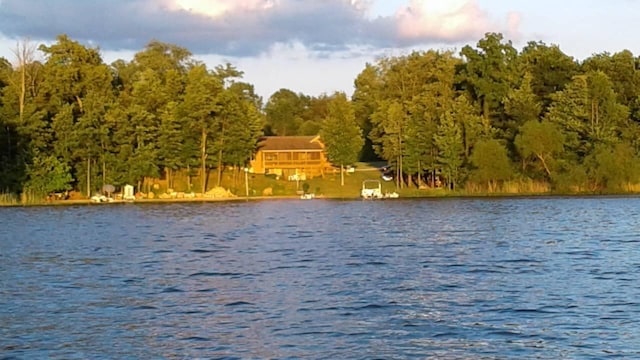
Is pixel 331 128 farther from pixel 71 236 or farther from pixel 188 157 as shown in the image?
pixel 71 236

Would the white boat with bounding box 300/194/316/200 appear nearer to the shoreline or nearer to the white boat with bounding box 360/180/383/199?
the shoreline

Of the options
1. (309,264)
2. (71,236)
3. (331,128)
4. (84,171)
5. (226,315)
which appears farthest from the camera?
(331,128)

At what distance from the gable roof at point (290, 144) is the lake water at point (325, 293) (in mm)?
61886

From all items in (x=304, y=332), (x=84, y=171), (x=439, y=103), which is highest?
(x=439, y=103)

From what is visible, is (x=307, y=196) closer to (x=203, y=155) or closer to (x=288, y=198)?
(x=288, y=198)

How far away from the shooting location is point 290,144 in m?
108

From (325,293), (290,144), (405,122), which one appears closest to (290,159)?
(290,144)

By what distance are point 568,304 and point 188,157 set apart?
74.9m

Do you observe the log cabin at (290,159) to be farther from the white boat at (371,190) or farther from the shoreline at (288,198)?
the shoreline at (288,198)

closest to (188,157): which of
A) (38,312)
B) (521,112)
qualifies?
(521,112)

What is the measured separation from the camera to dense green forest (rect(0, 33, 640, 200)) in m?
83.7

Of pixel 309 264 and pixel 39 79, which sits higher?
pixel 39 79

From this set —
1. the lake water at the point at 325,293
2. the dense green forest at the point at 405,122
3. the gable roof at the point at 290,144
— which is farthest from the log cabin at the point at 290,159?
the lake water at the point at 325,293

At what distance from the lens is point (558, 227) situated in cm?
4566
